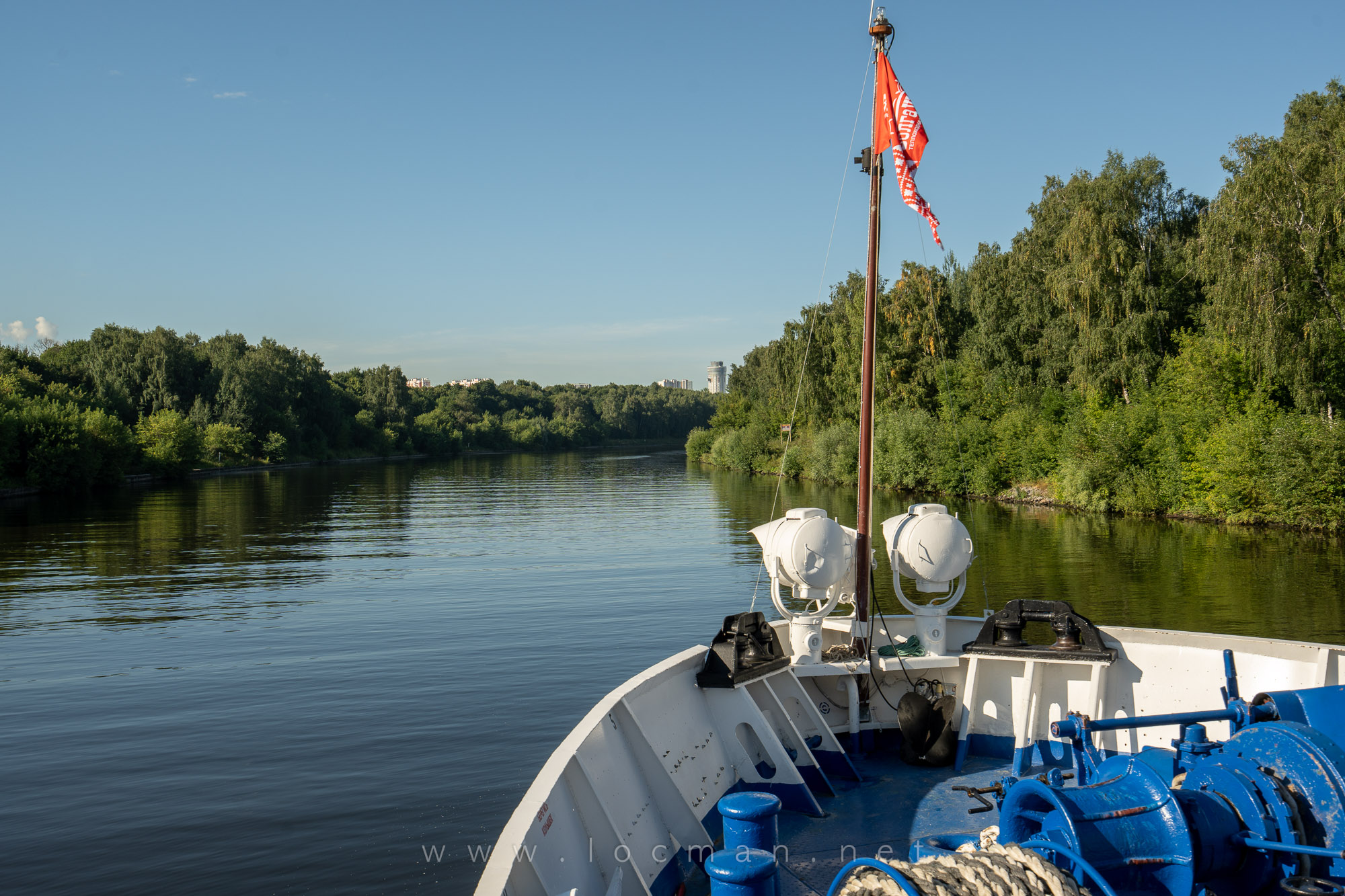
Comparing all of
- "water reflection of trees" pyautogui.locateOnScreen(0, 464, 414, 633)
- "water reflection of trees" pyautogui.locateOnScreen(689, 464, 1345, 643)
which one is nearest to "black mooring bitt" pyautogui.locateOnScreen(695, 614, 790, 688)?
"water reflection of trees" pyautogui.locateOnScreen(689, 464, 1345, 643)

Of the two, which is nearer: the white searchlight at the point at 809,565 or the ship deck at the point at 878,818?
the ship deck at the point at 878,818

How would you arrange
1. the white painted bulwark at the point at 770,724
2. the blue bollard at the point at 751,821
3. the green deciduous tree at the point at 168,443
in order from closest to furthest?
the blue bollard at the point at 751,821
the white painted bulwark at the point at 770,724
the green deciduous tree at the point at 168,443

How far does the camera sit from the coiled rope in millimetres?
3123

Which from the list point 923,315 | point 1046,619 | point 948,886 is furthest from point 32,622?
point 923,315

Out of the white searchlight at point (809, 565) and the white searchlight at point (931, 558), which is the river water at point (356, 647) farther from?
the white searchlight at point (931, 558)

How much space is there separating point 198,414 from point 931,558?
102 metres

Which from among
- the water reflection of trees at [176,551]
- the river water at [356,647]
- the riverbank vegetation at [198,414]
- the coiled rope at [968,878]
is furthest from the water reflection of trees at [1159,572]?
the riverbank vegetation at [198,414]

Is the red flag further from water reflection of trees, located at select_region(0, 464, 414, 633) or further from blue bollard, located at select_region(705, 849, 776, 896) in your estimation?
water reflection of trees, located at select_region(0, 464, 414, 633)

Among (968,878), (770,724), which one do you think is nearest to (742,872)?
(968,878)

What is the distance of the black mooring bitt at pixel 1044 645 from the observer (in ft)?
23.2

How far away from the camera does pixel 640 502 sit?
5128 cm

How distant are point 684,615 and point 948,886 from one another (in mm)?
16625

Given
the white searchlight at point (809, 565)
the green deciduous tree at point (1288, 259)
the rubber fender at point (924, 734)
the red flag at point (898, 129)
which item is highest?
the green deciduous tree at point (1288, 259)

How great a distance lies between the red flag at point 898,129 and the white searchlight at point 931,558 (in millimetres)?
3162
